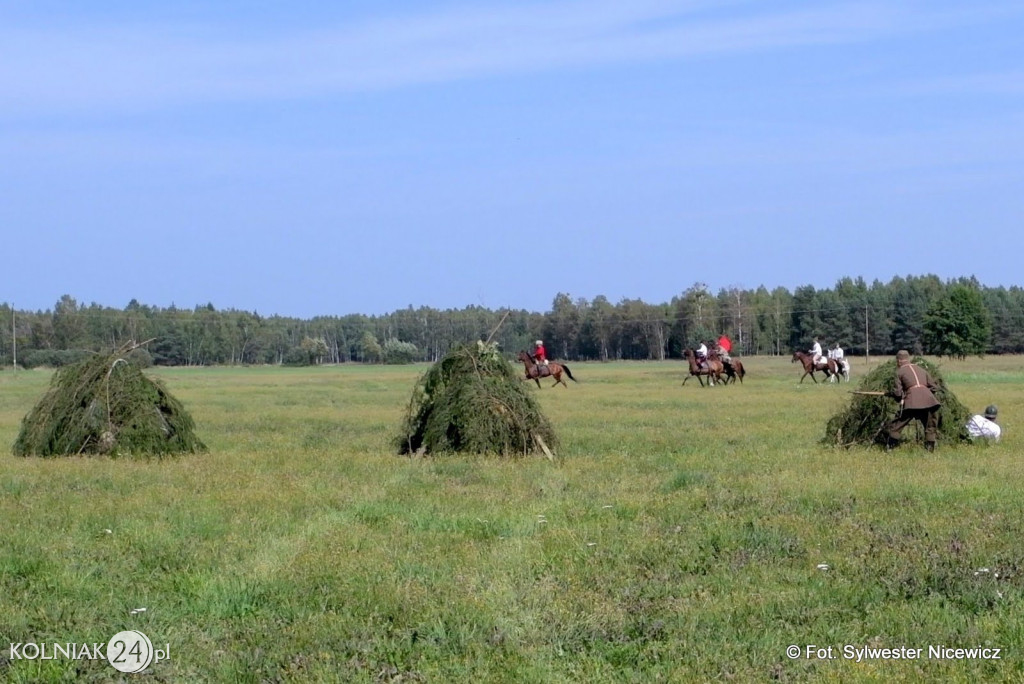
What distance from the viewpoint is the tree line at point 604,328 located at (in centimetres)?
10975

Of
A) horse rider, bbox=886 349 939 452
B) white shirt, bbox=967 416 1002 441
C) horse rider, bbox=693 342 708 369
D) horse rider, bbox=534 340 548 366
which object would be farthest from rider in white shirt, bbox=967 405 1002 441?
horse rider, bbox=693 342 708 369

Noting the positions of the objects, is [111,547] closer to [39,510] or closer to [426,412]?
[39,510]

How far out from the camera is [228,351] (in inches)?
5418

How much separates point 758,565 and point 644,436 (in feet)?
39.9

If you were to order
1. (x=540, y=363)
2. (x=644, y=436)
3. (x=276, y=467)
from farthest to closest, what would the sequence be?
1. (x=540, y=363)
2. (x=644, y=436)
3. (x=276, y=467)

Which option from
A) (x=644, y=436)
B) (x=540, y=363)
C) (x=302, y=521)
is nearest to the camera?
(x=302, y=521)

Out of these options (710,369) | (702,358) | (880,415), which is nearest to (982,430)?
(880,415)

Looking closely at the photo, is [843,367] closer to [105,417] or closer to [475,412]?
[475,412]

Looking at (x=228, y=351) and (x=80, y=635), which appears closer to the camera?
(x=80, y=635)

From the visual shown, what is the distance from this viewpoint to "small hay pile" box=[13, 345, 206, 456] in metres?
18.3

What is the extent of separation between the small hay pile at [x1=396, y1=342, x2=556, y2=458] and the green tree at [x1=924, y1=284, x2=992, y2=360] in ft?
267

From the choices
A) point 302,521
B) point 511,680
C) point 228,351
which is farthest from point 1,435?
point 228,351

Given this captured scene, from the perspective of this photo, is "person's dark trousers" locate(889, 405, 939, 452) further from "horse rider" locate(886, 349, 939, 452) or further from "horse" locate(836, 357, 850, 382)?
"horse" locate(836, 357, 850, 382)

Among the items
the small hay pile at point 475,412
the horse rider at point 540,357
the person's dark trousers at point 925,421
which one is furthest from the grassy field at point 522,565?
the horse rider at point 540,357
